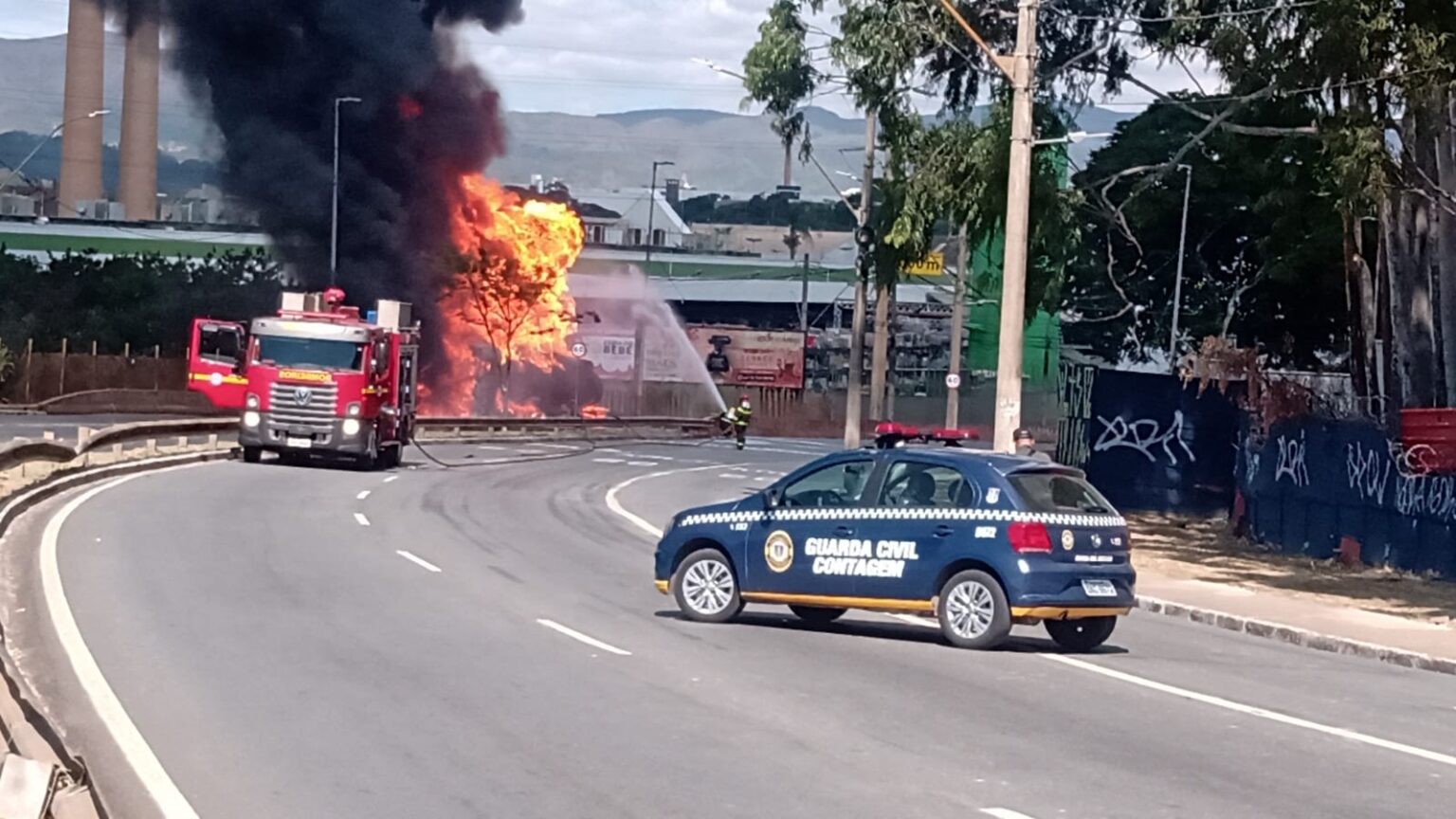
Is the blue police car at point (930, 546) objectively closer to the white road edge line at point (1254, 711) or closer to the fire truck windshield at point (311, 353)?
the white road edge line at point (1254, 711)

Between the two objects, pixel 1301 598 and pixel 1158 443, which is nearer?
pixel 1301 598

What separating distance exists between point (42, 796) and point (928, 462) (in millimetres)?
9489

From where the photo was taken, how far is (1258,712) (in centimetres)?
1323

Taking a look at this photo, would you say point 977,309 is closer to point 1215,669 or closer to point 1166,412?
point 1166,412

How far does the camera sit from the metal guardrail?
27875 millimetres

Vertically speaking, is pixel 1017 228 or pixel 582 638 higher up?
pixel 1017 228

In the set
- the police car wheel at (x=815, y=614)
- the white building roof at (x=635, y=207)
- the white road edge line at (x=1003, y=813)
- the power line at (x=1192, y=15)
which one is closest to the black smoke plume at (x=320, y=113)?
the power line at (x=1192, y=15)

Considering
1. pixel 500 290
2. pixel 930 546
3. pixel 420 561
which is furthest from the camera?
pixel 500 290

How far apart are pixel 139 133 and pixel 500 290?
44640 mm

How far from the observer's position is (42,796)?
23.9 ft

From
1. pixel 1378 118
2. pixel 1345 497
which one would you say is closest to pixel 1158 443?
pixel 1345 497

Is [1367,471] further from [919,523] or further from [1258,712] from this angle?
[1258,712]

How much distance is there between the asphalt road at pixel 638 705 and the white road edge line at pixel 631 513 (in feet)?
20.1

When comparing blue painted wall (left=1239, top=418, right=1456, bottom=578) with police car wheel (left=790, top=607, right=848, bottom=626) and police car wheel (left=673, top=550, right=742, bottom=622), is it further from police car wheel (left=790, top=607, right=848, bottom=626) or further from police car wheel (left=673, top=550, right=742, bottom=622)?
police car wheel (left=673, top=550, right=742, bottom=622)
